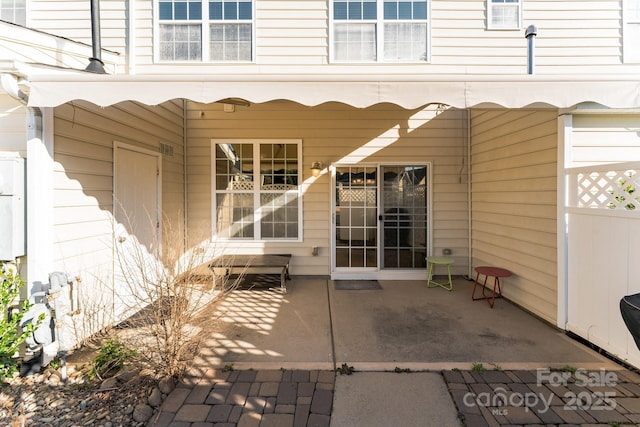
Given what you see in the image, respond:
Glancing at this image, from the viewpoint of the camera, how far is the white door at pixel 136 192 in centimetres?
383

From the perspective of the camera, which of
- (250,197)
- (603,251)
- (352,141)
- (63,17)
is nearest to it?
(603,251)

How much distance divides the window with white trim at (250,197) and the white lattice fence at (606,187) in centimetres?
400

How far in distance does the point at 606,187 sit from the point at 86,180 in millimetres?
5224

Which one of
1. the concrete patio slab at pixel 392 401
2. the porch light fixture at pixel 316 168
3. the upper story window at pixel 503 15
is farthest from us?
the porch light fixture at pixel 316 168

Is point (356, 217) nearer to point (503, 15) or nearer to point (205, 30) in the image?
point (205, 30)

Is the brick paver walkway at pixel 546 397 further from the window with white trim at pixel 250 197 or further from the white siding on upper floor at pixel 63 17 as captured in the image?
the white siding on upper floor at pixel 63 17

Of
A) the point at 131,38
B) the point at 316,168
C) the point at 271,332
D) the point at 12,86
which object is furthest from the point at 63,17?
the point at 271,332

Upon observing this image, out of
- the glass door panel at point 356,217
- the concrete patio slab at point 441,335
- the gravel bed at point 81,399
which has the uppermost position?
the glass door panel at point 356,217

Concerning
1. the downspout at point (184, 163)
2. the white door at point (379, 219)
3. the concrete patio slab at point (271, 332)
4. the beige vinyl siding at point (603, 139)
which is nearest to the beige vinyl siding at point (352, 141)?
the downspout at point (184, 163)

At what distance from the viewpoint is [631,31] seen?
5395mm

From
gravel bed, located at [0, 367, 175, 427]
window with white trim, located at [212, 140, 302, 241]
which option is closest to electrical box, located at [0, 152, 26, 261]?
gravel bed, located at [0, 367, 175, 427]

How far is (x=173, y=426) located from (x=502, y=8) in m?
7.40

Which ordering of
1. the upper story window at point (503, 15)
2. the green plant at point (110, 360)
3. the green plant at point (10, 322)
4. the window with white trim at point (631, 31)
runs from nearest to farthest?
1. the green plant at point (10, 322)
2. the green plant at point (110, 360)
3. the window with white trim at point (631, 31)
4. the upper story window at point (503, 15)

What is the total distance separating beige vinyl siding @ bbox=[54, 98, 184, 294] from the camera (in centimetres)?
298
